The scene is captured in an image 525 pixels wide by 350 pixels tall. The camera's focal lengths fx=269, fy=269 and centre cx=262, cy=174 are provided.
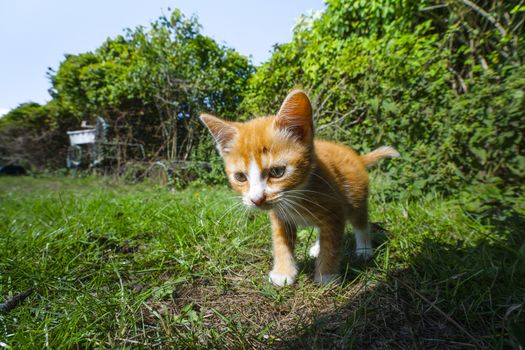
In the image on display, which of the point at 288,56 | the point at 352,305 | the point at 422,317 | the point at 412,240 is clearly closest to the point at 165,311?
the point at 352,305

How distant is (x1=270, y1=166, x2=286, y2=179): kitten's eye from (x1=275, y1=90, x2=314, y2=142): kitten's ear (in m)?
0.18

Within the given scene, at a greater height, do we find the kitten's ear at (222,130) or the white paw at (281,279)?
the kitten's ear at (222,130)

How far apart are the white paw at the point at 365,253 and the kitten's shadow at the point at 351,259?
20mm

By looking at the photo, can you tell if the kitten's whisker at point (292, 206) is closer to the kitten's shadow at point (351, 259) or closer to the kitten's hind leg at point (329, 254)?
the kitten's hind leg at point (329, 254)

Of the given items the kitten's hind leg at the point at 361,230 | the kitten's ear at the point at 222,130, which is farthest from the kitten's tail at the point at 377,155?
the kitten's ear at the point at 222,130

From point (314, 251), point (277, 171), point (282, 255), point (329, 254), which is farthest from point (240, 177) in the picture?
point (314, 251)

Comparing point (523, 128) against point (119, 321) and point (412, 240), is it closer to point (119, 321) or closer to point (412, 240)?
point (412, 240)

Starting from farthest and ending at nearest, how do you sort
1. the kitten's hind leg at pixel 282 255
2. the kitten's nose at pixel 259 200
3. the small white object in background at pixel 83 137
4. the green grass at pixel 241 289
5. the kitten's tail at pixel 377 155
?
the small white object in background at pixel 83 137
the kitten's tail at pixel 377 155
the kitten's hind leg at pixel 282 255
the kitten's nose at pixel 259 200
the green grass at pixel 241 289

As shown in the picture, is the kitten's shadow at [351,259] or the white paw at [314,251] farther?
the white paw at [314,251]

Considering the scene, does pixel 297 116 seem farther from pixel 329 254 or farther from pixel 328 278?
pixel 328 278

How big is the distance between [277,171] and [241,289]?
0.60m

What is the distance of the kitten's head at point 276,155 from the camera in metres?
1.27

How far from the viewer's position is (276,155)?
131 cm

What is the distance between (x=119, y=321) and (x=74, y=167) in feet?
25.8
